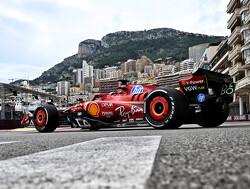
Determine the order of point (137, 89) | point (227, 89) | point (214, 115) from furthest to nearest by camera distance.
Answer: point (137, 89) < point (214, 115) < point (227, 89)

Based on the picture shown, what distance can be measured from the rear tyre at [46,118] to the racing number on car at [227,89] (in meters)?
5.23

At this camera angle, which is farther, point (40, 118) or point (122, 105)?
point (40, 118)

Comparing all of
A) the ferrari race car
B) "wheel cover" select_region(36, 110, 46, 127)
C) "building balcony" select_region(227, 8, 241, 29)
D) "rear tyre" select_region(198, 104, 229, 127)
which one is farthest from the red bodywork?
"building balcony" select_region(227, 8, 241, 29)

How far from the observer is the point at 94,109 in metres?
8.29

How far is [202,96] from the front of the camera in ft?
21.7

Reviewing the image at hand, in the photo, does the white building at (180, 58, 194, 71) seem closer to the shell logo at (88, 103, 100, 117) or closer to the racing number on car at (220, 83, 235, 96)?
the shell logo at (88, 103, 100, 117)

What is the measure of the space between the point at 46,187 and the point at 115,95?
24.9 feet

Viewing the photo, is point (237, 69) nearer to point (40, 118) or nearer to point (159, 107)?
point (40, 118)

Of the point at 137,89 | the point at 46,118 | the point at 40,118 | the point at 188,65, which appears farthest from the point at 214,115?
the point at 188,65

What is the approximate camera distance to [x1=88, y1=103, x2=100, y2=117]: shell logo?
8188 millimetres

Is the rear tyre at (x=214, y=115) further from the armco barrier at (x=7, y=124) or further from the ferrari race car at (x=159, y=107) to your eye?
the armco barrier at (x=7, y=124)

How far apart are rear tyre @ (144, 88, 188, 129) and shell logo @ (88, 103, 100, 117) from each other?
6.77 feet

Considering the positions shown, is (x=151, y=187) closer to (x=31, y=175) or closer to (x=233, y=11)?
(x=31, y=175)

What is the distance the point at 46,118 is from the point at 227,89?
218 inches
